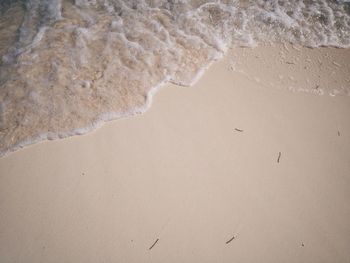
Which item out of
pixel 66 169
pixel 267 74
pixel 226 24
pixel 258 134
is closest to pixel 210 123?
pixel 258 134

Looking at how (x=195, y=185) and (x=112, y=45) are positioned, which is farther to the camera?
(x=112, y=45)

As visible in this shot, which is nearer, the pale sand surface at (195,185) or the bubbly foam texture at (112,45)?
the pale sand surface at (195,185)

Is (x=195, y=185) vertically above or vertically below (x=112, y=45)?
below

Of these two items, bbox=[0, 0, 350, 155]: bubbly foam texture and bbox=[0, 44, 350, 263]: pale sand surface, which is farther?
bbox=[0, 0, 350, 155]: bubbly foam texture
